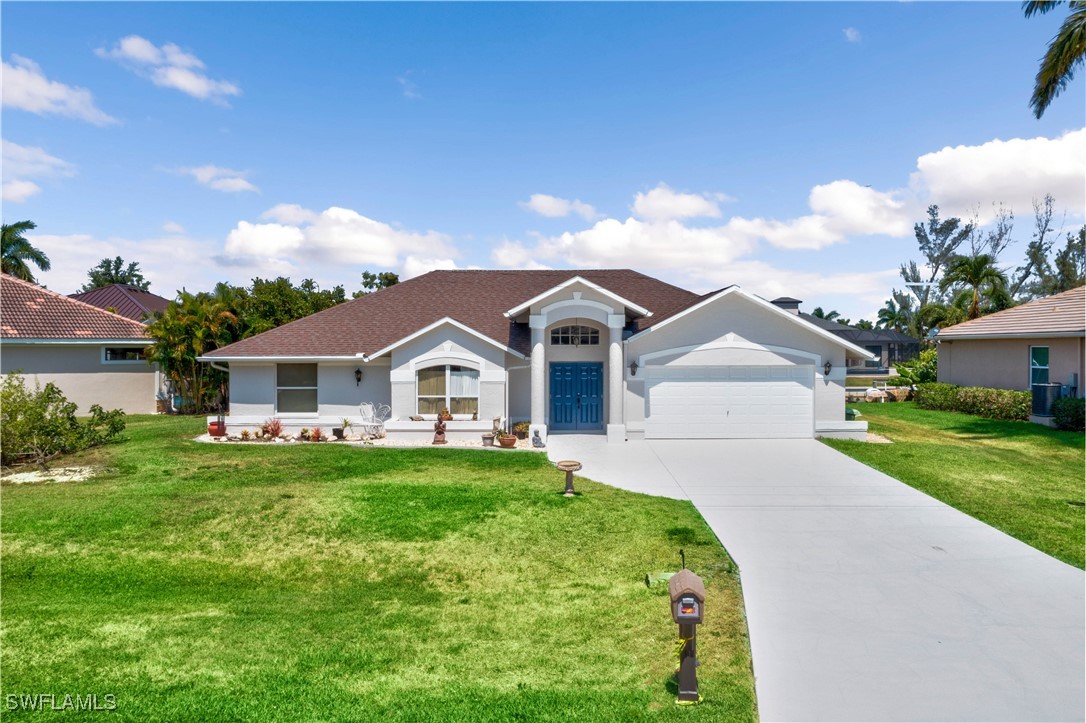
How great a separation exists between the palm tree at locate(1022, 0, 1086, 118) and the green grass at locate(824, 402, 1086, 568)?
409 inches

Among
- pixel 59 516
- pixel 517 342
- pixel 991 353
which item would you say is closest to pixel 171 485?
pixel 59 516

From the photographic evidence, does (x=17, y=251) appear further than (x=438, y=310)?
Yes

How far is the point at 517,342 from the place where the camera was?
19719 mm

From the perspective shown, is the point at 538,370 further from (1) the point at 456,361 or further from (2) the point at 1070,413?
(2) the point at 1070,413

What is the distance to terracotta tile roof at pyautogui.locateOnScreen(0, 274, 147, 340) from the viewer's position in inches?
885

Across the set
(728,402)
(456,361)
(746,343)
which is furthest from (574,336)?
(746,343)

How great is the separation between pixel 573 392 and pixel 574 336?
193 centimetres

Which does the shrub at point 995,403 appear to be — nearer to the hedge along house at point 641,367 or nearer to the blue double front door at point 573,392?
the hedge along house at point 641,367

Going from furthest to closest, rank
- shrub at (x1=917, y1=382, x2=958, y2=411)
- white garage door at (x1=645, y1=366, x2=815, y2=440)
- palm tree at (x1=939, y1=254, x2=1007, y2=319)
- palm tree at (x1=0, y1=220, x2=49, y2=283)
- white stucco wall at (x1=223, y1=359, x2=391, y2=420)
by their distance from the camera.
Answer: palm tree at (x1=0, y1=220, x2=49, y2=283) → palm tree at (x1=939, y1=254, x2=1007, y2=319) → shrub at (x1=917, y1=382, x2=958, y2=411) → white stucco wall at (x1=223, y1=359, x2=391, y2=420) → white garage door at (x1=645, y1=366, x2=815, y2=440)

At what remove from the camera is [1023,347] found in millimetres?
23312

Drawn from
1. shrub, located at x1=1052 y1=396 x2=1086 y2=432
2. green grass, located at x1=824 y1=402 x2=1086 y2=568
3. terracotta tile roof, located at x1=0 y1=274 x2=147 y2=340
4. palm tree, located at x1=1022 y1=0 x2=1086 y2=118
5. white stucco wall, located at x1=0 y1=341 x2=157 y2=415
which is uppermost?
palm tree, located at x1=1022 y1=0 x2=1086 y2=118

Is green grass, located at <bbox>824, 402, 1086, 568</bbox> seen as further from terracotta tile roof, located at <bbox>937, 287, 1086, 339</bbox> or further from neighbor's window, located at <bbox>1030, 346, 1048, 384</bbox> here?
terracotta tile roof, located at <bbox>937, 287, 1086, 339</bbox>

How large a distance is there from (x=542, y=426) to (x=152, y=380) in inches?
744

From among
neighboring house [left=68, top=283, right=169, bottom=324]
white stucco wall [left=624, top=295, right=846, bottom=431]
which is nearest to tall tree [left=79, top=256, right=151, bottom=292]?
neighboring house [left=68, top=283, right=169, bottom=324]
